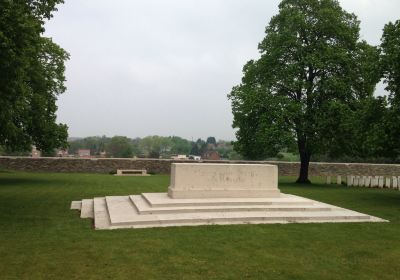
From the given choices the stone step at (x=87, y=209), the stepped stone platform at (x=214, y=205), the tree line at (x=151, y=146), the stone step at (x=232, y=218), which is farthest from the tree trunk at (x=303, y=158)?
the tree line at (x=151, y=146)

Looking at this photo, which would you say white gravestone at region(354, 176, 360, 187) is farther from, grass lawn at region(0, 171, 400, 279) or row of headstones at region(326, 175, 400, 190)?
grass lawn at region(0, 171, 400, 279)

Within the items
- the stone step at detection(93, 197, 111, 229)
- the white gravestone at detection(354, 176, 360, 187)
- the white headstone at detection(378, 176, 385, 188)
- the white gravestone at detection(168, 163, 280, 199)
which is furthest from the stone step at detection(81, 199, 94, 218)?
the white headstone at detection(378, 176, 385, 188)

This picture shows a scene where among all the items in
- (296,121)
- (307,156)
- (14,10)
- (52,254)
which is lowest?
(52,254)

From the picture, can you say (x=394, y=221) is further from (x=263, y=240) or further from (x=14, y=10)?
(x=14, y=10)

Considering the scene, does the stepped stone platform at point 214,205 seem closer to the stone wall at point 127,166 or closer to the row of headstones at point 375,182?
the row of headstones at point 375,182

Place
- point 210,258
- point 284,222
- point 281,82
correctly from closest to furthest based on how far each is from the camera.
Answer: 1. point 210,258
2. point 284,222
3. point 281,82

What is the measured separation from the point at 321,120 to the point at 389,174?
16516mm

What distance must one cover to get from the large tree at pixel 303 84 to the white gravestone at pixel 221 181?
8.84 m

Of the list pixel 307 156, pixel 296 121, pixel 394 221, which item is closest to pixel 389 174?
pixel 307 156

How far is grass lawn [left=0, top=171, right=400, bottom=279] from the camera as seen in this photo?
6.20 meters

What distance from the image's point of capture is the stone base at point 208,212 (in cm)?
991

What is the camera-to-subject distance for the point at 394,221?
11.0 meters

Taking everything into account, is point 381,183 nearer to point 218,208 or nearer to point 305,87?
point 305,87

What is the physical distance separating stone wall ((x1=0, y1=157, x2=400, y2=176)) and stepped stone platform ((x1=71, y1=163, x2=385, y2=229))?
17947mm
